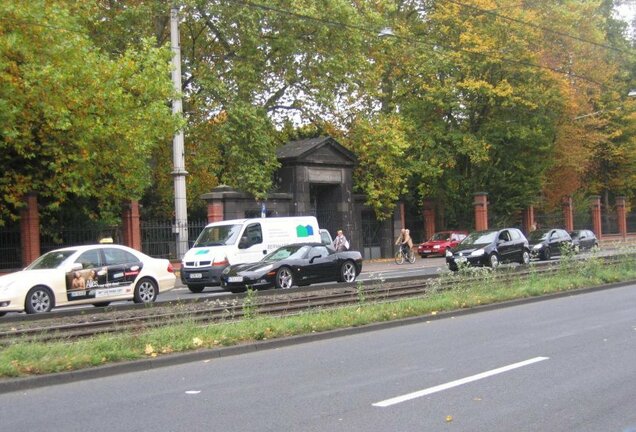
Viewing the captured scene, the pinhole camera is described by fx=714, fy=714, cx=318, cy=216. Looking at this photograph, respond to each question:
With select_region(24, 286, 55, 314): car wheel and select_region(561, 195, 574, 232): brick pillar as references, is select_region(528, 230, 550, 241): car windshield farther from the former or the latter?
select_region(24, 286, 55, 314): car wheel

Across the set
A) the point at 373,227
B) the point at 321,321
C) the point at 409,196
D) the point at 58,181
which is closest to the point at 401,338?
the point at 321,321

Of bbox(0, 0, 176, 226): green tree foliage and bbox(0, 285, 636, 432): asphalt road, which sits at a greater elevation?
bbox(0, 0, 176, 226): green tree foliage

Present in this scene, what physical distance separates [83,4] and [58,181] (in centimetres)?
716

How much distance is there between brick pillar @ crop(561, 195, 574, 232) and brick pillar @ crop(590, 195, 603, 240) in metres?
3.03

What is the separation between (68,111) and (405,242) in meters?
18.4

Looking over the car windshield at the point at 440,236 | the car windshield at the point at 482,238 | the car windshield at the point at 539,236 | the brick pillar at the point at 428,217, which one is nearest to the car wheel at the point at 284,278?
the car windshield at the point at 482,238

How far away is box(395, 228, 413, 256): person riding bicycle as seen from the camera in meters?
34.3

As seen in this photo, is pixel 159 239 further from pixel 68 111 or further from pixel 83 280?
pixel 83 280

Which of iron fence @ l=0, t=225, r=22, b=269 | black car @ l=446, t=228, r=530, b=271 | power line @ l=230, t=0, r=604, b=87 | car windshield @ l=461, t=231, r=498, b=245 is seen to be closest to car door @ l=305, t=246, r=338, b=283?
black car @ l=446, t=228, r=530, b=271

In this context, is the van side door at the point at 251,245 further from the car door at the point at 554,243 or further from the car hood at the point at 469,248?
the car door at the point at 554,243

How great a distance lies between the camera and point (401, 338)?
11.1 meters

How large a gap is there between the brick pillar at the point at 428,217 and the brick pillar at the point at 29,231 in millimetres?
24354

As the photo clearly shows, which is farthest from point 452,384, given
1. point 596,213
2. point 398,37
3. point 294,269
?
point 596,213

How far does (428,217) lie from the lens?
43.0m
